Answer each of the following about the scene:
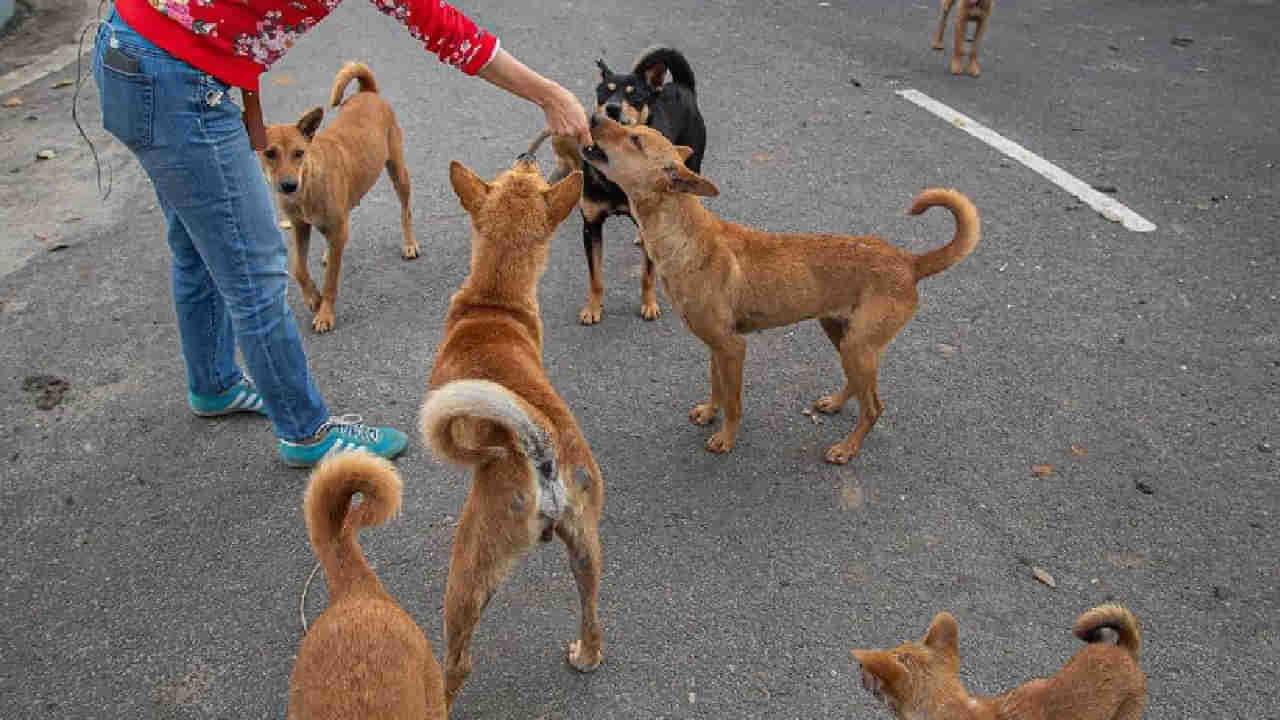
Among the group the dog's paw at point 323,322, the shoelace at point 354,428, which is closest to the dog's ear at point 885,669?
the shoelace at point 354,428

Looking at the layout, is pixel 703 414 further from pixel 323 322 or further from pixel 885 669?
pixel 323 322

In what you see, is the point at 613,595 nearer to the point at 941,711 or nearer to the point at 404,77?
the point at 941,711

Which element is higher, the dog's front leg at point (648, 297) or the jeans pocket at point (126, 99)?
the jeans pocket at point (126, 99)

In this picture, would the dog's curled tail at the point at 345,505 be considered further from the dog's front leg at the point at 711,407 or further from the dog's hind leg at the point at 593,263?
the dog's hind leg at the point at 593,263

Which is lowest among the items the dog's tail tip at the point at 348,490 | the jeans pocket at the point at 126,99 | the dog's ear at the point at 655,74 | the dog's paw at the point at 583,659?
the dog's paw at the point at 583,659

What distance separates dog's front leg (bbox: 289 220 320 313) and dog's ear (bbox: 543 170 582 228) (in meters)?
2.37

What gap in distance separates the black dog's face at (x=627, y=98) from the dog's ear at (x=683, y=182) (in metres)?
1.15

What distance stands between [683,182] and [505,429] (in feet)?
5.65

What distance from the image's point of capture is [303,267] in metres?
4.97

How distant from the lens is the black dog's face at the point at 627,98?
193 inches

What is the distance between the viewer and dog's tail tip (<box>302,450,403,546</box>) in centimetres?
223

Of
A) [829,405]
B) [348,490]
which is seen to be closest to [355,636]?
[348,490]

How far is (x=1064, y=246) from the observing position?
5.44 m

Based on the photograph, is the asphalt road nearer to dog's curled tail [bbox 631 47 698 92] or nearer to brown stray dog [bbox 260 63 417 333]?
brown stray dog [bbox 260 63 417 333]
